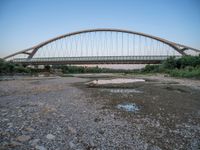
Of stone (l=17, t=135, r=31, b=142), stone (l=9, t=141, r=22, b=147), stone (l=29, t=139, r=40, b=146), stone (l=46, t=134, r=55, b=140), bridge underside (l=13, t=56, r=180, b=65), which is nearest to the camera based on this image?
stone (l=9, t=141, r=22, b=147)

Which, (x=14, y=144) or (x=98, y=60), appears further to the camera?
(x=98, y=60)

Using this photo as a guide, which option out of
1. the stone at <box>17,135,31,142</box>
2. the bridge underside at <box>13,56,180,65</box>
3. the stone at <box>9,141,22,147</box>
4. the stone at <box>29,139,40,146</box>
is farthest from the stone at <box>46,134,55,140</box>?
the bridge underside at <box>13,56,180,65</box>

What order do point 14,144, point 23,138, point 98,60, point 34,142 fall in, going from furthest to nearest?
point 98,60, point 23,138, point 34,142, point 14,144

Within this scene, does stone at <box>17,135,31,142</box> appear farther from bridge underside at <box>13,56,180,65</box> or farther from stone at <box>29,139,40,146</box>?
bridge underside at <box>13,56,180,65</box>

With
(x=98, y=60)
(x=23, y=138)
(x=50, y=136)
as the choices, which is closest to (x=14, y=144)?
(x=23, y=138)

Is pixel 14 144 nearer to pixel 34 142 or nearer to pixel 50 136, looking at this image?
pixel 34 142

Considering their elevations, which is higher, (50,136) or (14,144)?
(14,144)

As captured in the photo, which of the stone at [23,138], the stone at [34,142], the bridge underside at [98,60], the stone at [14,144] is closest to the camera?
the stone at [14,144]

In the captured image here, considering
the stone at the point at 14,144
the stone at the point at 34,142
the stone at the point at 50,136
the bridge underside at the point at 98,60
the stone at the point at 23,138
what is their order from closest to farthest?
the stone at the point at 14,144
the stone at the point at 34,142
the stone at the point at 23,138
the stone at the point at 50,136
the bridge underside at the point at 98,60

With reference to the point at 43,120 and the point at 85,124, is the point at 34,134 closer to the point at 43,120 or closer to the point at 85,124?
the point at 43,120

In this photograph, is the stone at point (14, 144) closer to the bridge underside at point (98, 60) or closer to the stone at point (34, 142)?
the stone at point (34, 142)

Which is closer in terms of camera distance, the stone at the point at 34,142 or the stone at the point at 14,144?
the stone at the point at 14,144

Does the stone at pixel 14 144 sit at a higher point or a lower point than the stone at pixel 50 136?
higher

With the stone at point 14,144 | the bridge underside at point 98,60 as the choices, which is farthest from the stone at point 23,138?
the bridge underside at point 98,60
